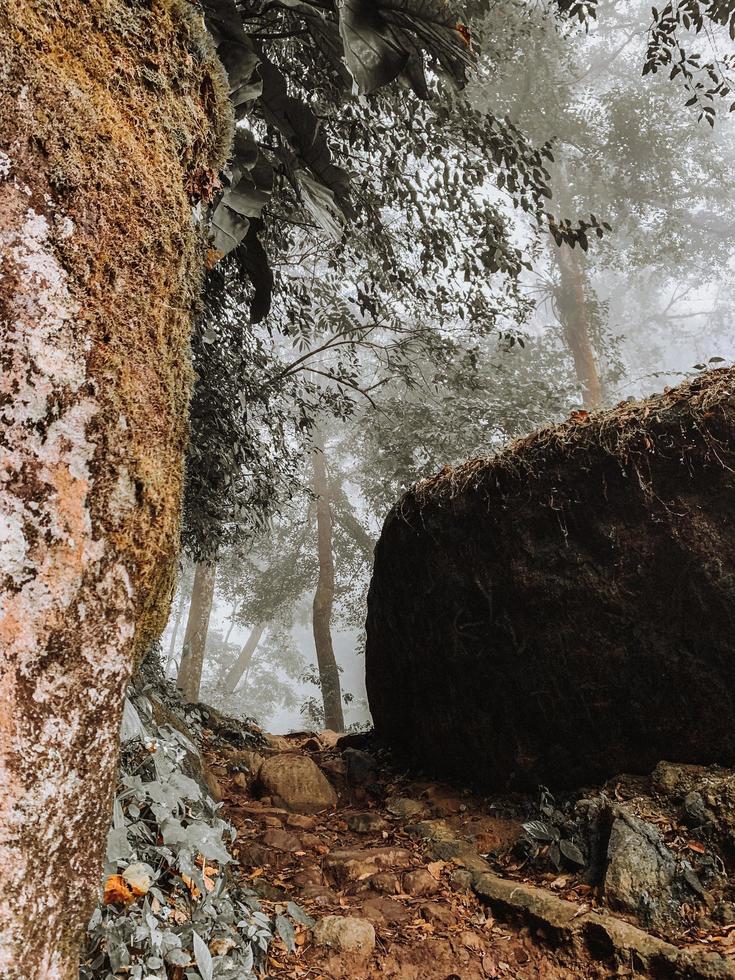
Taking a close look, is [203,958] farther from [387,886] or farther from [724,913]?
[724,913]

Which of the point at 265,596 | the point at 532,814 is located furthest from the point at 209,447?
the point at 265,596

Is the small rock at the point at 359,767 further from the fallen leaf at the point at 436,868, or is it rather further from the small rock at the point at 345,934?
the small rock at the point at 345,934

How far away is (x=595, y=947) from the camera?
9.90ft

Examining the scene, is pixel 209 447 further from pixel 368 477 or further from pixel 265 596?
pixel 265 596

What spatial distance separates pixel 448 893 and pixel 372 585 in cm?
362

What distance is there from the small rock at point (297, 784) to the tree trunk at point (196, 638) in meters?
6.03

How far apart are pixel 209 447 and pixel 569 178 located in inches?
772

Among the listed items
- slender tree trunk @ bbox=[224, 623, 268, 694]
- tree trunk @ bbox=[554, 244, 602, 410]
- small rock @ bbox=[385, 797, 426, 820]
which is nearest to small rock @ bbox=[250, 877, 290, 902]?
small rock @ bbox=[385, 797, 426, 820]

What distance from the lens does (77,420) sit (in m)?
1.12

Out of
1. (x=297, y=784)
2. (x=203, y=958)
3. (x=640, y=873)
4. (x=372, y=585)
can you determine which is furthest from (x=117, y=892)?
(x=372, y=585)

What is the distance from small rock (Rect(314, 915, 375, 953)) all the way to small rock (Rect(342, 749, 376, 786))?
250 centimetres

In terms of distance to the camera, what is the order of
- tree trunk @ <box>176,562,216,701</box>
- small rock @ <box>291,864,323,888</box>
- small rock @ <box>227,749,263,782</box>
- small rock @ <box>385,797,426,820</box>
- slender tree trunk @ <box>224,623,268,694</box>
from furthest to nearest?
slender tree trunk @ <box>224,623,268,694</box>
tree trunk @ <box>176,562,216,701</box>
small rock @ <box>227,749,263,782</box>
small rock @ <box>385,797,426,820</box>
small rock @ <box>291,864,323,888</box>

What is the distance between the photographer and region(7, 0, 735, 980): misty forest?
1.10 m

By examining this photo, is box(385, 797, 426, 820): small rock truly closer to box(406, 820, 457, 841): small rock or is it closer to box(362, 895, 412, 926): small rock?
box(406, 820, 457, 841): small rock
